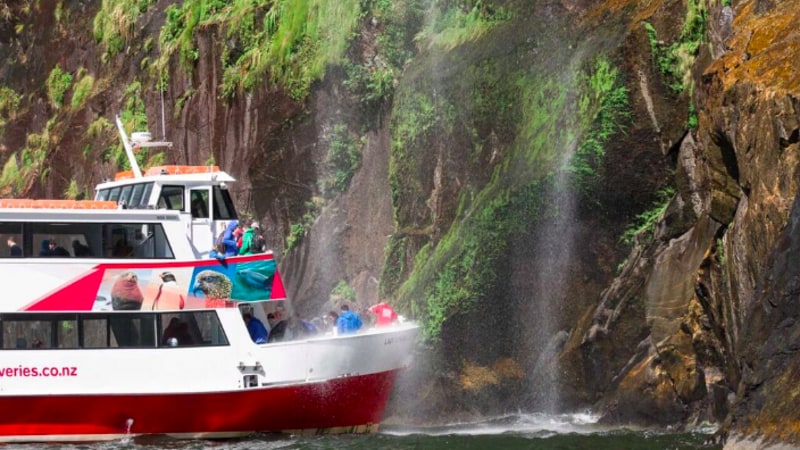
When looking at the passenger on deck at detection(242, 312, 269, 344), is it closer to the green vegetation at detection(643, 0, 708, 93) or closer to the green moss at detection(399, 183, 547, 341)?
the green moss at detection(399, 183, 547, 341)

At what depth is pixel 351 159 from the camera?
35312 mm

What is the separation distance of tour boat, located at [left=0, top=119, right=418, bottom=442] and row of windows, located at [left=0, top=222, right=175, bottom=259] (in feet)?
0.06

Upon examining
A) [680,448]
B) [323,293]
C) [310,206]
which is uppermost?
[310,206]

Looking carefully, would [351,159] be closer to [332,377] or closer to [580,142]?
[580,142]

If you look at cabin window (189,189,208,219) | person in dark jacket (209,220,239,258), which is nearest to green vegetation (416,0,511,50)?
cabin window (189,189,208,219)

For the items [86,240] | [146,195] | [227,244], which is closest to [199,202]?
[146,195]

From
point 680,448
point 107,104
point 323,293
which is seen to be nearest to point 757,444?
point 680,448

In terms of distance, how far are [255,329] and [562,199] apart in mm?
7054

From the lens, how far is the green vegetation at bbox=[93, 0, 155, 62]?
44031 millimetres

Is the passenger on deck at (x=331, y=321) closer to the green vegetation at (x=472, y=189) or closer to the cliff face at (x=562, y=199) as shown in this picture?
the cliff face at (x=562, y=199)

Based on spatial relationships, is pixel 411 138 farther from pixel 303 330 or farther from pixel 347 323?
pixel 347 323

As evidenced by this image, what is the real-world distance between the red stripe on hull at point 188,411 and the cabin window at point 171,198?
12.2 ft

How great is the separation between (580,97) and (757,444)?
12.9 m

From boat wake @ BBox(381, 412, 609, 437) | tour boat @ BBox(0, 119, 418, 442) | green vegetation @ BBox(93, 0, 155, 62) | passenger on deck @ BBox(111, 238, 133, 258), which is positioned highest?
green vegetation @ BBox(93, 0, 155, 62)
